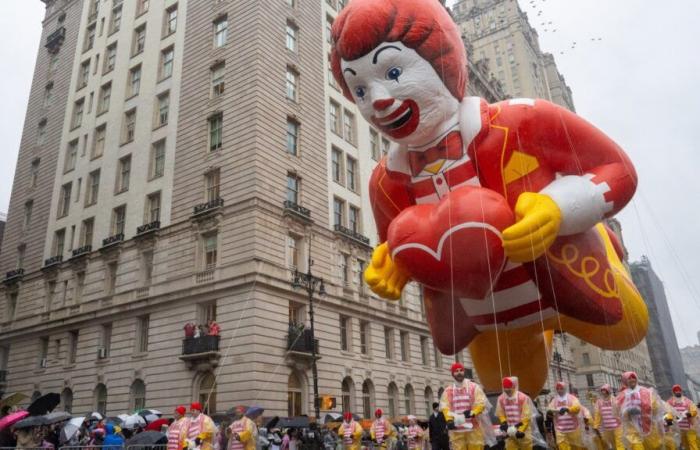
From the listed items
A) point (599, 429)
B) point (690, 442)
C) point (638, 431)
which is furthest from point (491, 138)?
point (690, 442)

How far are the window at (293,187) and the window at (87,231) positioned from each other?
12546 millimetres

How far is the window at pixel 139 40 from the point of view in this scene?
33.0 meters

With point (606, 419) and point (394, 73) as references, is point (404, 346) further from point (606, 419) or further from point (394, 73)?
point (394, 73)

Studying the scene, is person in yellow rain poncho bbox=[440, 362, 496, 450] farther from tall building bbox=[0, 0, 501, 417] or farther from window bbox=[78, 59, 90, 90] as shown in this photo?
window bbox=[78, 59, 90, 90]

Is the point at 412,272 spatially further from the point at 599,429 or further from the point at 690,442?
the point at 690,442

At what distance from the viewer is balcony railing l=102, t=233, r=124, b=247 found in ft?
92.9

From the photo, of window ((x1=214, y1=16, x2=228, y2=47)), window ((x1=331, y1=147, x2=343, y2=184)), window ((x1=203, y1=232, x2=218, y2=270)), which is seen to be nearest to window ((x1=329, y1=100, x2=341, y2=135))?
window ((x1=331, y1=147, x2=343, y2=184))

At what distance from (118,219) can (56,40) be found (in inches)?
756

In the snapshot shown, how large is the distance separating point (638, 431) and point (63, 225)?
107ft

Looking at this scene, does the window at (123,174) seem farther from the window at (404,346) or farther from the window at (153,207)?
the window at (404,346)

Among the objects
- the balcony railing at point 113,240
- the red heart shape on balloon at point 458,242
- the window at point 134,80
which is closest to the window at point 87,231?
the balcony railing at point 113,240

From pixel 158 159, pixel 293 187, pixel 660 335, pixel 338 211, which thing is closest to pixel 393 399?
pixel 338 211

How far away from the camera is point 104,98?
112ft

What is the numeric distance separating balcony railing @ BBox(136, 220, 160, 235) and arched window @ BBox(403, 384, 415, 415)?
15583 mm
